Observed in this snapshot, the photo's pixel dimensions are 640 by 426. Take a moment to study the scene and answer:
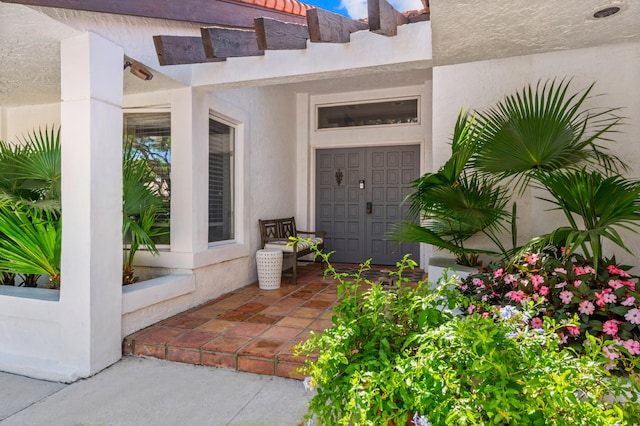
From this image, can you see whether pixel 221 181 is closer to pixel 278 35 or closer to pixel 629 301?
pixel 278 35

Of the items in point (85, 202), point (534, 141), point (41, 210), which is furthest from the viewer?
point (41, 210)

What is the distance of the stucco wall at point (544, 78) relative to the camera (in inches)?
101

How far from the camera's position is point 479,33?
7.52ft

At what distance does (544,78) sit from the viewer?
2.75 metres

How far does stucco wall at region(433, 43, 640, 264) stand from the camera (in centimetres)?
256

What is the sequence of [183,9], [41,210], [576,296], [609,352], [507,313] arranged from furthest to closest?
[183,9], [41,210], [576,296], [609,352], [507,313]

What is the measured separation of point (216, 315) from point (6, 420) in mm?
1488

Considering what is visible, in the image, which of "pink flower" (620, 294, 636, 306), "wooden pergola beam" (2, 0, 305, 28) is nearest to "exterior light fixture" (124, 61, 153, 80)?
"wooden pergola beam" (2, 0, 305, 28)

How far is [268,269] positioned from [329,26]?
2.61 metres

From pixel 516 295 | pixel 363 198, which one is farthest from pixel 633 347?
pixel 363 198

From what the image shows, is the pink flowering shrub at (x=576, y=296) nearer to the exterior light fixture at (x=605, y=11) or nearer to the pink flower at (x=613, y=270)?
the pink flower at (x=613, y=270)

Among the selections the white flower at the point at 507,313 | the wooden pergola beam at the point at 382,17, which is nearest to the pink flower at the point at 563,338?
the white flower at the point at 507,313

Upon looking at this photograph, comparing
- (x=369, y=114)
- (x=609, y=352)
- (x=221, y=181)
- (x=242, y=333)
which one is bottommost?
(x=242, y=333)

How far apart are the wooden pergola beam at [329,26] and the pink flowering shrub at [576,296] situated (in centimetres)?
179
